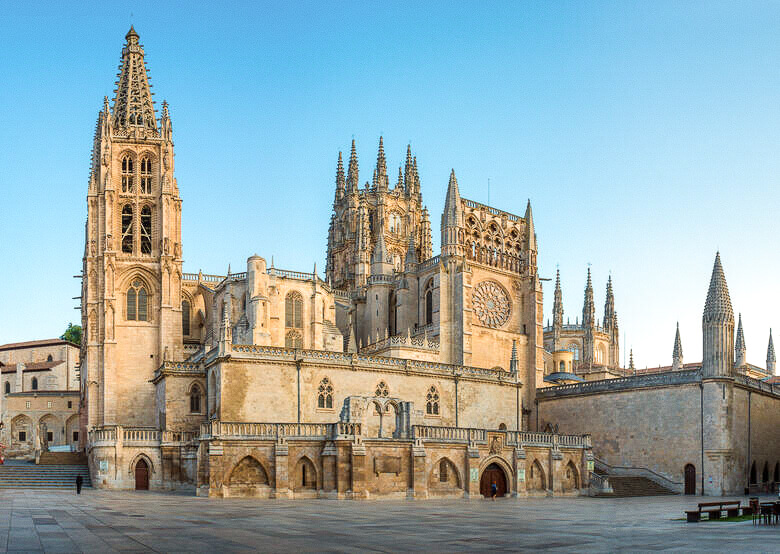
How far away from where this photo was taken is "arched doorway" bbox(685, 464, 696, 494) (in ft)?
168

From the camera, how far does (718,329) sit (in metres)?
51.6

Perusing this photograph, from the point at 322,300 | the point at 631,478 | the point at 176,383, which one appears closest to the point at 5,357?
the point at 322,300

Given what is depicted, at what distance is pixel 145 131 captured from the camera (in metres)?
69.6

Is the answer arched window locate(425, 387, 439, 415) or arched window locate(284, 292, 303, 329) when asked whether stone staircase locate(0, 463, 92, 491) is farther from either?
arched window locate(425, 387, 439, 415)

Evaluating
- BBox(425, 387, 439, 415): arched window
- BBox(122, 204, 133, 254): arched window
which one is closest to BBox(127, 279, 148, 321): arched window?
BBox(122, 204, 133, 254): arched window

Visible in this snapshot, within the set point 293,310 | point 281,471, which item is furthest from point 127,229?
point 281,471

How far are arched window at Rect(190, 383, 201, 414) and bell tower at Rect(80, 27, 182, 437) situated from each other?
44.5ft

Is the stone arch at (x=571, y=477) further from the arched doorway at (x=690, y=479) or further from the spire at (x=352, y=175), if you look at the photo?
the spire at (x=352, y=175)

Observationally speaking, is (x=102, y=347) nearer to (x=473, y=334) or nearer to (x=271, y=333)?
(x=271, y=333)

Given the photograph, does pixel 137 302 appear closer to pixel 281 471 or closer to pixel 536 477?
pixel 281 471

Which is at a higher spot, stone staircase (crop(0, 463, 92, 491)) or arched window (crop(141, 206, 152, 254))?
arched window (crop(141, 206, 152, 254))

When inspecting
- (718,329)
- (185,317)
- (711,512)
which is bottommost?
(711,512)

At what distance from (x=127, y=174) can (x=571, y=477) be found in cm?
4176

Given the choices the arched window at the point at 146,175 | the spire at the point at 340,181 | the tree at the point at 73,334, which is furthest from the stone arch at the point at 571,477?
the tree at the point at 73,334
